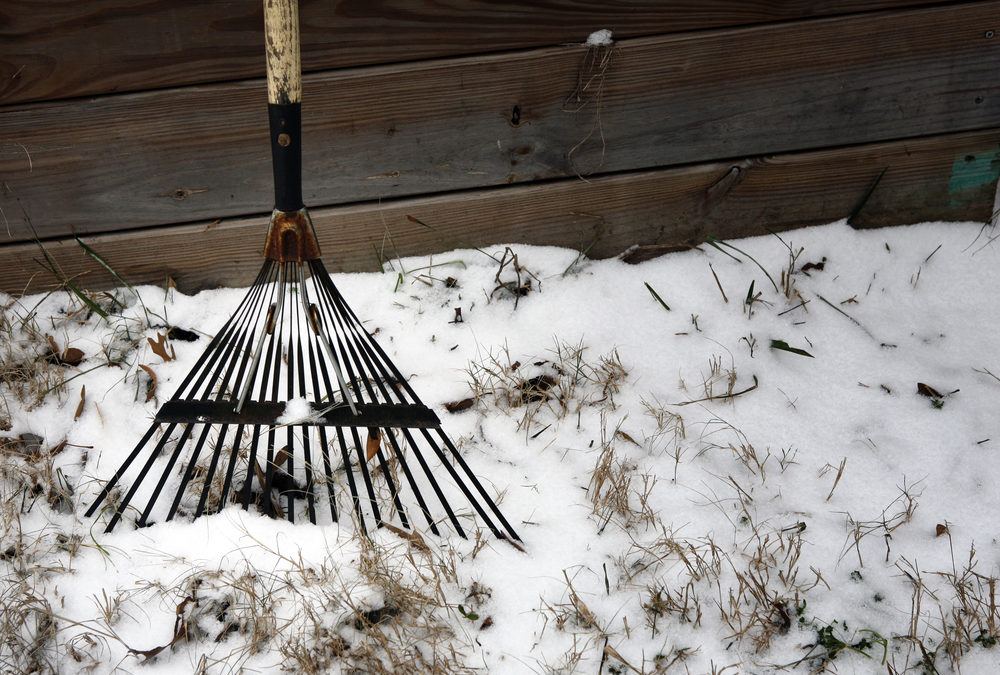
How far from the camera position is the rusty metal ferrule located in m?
1.44

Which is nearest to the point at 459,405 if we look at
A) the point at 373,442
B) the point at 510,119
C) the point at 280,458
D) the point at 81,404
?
the point at 373,442

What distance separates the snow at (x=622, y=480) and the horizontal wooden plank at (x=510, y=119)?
259mm

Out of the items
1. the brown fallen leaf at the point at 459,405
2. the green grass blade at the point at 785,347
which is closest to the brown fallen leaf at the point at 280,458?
the brown fallen leaf at the point at 459,405

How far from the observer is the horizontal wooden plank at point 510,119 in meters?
1.88

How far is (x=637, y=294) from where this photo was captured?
2031 millimetres

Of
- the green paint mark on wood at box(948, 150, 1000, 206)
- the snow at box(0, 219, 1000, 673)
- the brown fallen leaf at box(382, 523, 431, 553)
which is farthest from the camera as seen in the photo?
the green paint mark on wood at box(948, 150, 1000, 206)

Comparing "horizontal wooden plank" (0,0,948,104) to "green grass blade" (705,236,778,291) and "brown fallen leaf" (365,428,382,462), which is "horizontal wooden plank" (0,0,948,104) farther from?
"brown fallen leaf" (365,428,382,462)

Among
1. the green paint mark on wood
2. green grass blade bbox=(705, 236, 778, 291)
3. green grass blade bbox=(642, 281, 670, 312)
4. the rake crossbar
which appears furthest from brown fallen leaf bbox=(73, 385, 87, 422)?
the green paint mark on wood

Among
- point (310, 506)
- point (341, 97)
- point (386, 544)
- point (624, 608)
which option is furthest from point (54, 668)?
point (341, 97)

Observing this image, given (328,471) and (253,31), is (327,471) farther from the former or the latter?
(253,31)

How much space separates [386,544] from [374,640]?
191 mm

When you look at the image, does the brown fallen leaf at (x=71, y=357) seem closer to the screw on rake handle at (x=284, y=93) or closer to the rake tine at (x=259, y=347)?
the rake tine at (x=259, y=347)

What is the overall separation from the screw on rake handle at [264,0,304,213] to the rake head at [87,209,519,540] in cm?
5

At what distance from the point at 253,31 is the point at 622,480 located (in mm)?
1349
